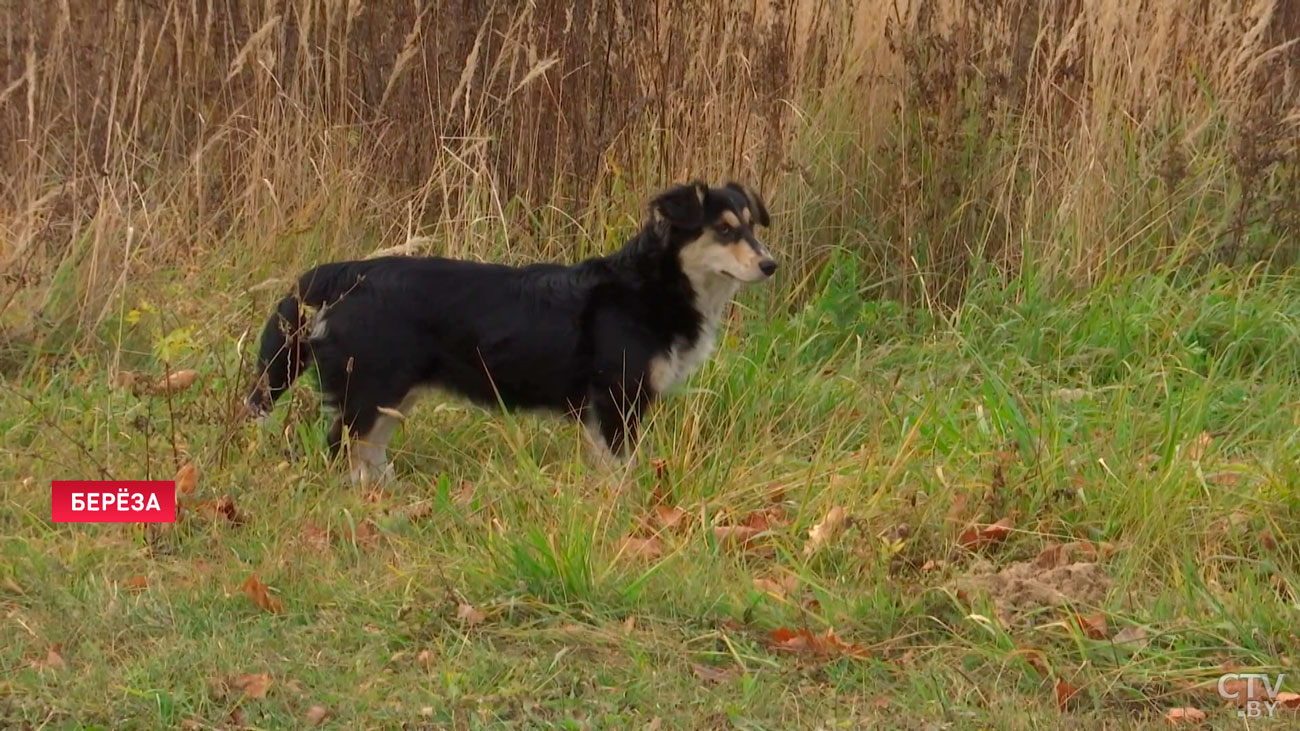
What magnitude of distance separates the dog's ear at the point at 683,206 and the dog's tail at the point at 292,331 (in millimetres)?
933

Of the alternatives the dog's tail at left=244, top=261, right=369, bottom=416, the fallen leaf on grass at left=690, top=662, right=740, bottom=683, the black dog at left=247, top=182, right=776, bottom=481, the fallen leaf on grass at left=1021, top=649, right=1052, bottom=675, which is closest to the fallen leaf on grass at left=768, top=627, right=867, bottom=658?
the fallen leaf on grass at left=690, top=662, right=740, bottom=683

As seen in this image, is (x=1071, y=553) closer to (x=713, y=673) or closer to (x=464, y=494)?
(x=713, y=673)

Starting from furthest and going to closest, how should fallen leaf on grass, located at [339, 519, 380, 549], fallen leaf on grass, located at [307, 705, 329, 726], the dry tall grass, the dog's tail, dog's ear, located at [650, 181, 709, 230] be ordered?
the dry tall grass → dog's ear, located at [650, 181, 709, 230] → the dog's tail → fallen leaf on grass, located at [339, 519, 380, 549] → fallen leaf on grass, located at [307, 705, 329, 726]

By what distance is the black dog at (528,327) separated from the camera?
4.86 meters

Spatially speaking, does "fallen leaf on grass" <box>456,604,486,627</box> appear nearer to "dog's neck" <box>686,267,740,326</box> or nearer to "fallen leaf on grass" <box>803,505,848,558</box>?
"fallen leaf on grass" <box>803,505,848,558</box>

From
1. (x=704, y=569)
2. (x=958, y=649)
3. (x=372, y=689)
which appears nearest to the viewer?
(x=372, y=689)

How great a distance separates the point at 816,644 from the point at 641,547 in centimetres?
59

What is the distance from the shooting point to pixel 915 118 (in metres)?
6.10

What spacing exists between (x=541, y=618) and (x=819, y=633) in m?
0.60

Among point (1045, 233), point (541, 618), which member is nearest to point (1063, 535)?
point (541, 618)

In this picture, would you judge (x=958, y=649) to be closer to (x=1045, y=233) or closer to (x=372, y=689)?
(x=372, y=689)

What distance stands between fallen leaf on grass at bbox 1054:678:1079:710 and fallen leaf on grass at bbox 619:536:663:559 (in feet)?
3.34

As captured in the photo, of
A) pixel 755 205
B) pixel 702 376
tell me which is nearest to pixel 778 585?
pixel 702 376

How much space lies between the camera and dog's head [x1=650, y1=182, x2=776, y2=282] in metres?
5.11
